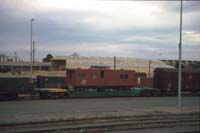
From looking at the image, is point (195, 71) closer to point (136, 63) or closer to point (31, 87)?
point (31, 87)

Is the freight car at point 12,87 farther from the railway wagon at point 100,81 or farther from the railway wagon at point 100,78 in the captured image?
the railway wagon at point 100,78

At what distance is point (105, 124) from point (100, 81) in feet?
81.4

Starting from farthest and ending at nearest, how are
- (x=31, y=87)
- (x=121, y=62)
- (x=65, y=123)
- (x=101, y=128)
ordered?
(x=121, y=62) → (x=31, y=87) → (x=65, y=123) → (x=101, y=128)

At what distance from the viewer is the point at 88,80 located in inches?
1602

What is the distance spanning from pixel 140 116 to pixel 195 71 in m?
30.8

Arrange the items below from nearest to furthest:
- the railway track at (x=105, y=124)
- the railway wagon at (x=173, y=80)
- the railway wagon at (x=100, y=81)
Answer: the railway track at (x=105, y=124), the railway wagon at (x=100, y=81), the railway wagon at (x=173, y=80)

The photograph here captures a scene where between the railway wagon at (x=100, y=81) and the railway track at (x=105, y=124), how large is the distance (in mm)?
20708

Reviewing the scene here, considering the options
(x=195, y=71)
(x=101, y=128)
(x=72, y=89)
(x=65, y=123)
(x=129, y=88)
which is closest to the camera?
(x=101, y=128)

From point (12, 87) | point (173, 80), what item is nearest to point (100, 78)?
point (173, 80)

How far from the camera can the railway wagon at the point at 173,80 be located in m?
45.7

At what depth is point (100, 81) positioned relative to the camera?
136 feet

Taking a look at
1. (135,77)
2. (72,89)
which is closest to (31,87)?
(72,89)

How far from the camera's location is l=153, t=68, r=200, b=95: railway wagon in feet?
150

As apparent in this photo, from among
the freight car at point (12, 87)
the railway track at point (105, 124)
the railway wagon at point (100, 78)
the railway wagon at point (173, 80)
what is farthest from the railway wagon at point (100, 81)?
the railway track at point (105, 124)
